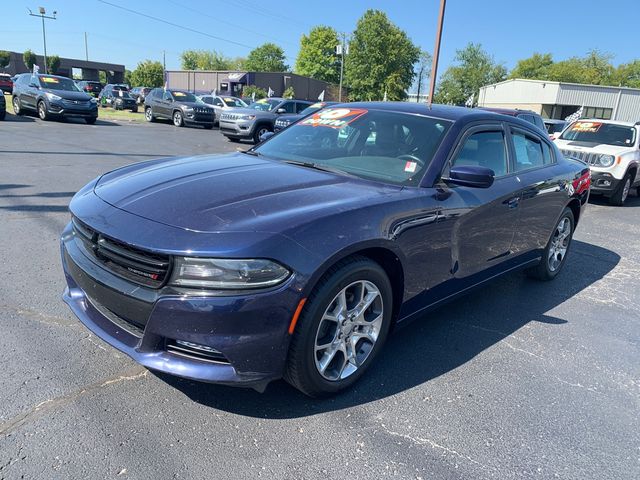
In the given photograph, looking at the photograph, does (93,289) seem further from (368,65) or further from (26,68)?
(26,68)

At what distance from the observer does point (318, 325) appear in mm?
2461

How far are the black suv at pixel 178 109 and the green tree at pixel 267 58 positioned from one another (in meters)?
85.5

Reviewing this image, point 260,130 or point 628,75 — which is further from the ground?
point 628,75

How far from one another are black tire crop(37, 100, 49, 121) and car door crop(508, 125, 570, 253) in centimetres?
1932

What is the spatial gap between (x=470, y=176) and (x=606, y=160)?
346 inches

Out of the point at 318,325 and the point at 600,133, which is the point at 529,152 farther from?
the point at 600,133

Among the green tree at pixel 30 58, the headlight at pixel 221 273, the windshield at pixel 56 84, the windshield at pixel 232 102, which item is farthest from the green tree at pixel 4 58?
the headlight at pixel 221 273

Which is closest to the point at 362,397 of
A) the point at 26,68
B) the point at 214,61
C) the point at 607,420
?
the point at 607,420

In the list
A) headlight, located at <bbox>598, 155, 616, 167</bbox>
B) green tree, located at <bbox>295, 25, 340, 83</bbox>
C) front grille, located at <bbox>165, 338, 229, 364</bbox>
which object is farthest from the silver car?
green tree, located at <bbox>295, 25, 340, 83</bbox>

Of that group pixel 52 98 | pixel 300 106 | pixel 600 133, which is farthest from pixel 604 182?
pixel 52 98

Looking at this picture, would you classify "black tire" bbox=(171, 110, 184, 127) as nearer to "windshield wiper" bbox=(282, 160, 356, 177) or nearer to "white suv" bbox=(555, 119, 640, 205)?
"white suv" bbox=(555, 119, 640, 205)

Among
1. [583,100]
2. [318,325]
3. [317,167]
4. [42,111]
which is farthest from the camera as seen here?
[583,100]

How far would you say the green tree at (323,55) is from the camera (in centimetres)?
8494

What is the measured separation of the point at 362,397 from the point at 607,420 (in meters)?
1.43
